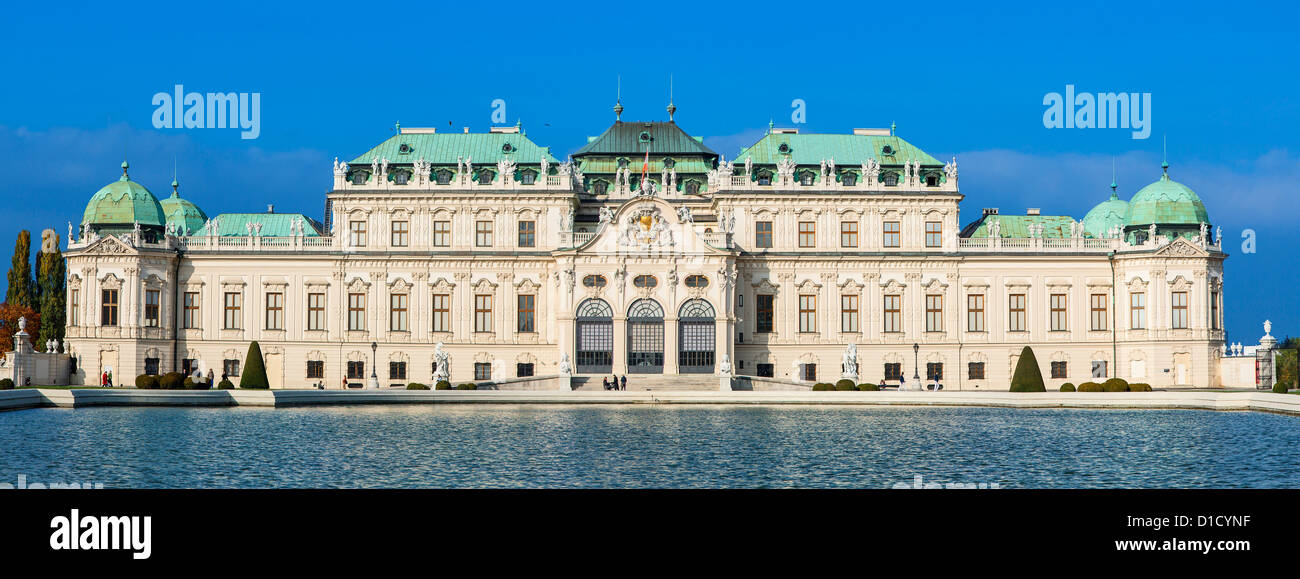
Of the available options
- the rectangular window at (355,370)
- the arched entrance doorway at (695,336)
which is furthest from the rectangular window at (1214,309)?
the rectangular window at (355,370)

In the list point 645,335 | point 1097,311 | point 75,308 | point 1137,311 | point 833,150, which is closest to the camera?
point 645,335

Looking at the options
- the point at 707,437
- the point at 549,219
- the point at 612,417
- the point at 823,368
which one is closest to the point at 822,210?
the point at 823,368

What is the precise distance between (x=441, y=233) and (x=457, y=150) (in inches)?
205

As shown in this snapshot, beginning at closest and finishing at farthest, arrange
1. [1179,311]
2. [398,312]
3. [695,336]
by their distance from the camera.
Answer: [695,336], [1179,311], [398,312]

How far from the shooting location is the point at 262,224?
85.3 metres

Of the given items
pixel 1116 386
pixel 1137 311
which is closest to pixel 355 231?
pixel 1116 386

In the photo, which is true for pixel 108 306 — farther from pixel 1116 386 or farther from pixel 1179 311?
pixel 1179 311

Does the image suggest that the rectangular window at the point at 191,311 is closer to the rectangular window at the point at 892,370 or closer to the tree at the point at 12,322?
the tree at the point at 12,322

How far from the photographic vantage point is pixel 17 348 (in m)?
73.9

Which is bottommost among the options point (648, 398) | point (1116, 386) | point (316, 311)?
point (648, 398)

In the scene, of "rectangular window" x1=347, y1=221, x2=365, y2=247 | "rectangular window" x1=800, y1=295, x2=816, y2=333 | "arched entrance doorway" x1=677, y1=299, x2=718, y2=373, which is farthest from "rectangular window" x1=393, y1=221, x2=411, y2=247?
"rectangular window" x1=800, y1=295, x2=816, y2=333

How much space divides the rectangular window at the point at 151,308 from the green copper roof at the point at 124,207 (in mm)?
4187

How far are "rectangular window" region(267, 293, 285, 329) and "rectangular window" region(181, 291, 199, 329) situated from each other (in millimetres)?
4123
